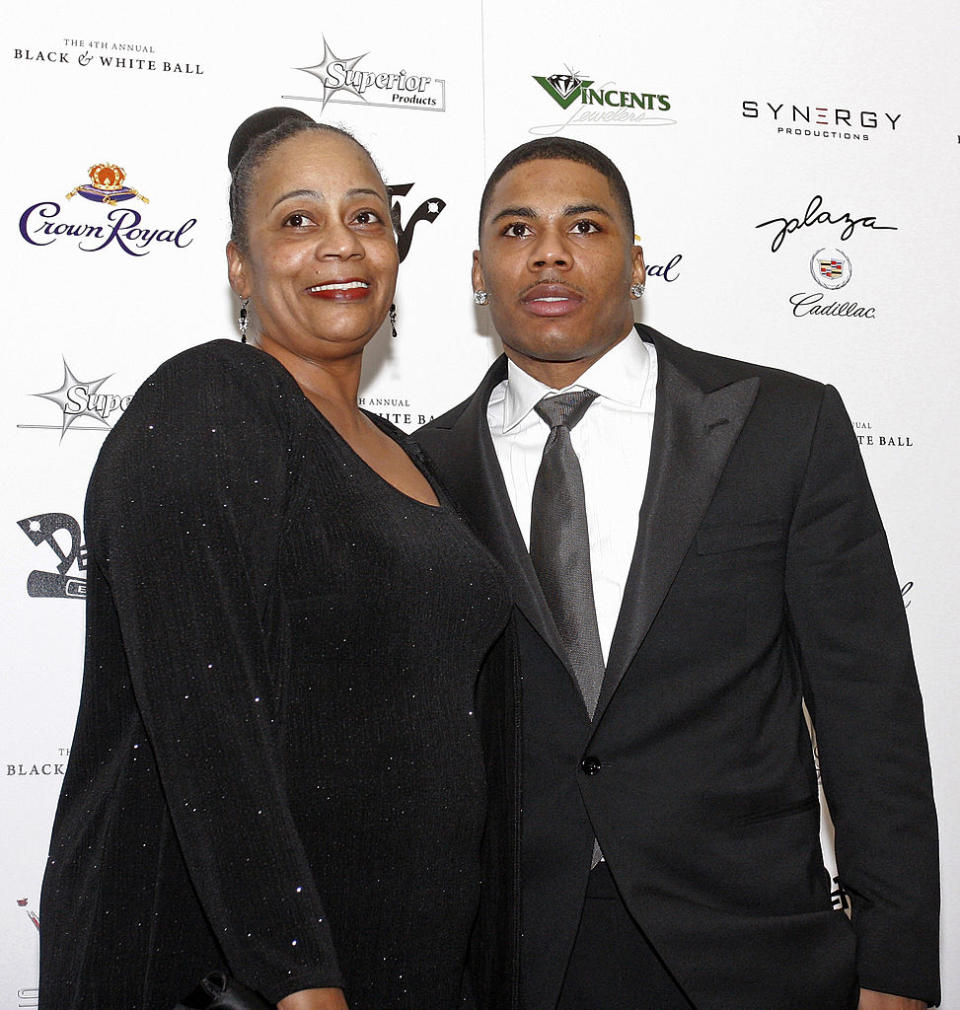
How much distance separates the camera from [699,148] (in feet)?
10.2

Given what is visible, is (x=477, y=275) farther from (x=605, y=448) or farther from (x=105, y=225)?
(x=105, y=225)

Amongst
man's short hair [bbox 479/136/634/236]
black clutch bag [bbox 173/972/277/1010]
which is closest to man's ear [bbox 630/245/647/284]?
man's short hair [bbox 479/136/634/236]

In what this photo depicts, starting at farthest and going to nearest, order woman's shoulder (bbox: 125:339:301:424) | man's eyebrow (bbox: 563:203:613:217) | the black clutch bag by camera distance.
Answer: man's eyebrow (bbox: 563:203:613:217) → woman's shoulder (bbox: 125:339:301:424) → the black clutch bag

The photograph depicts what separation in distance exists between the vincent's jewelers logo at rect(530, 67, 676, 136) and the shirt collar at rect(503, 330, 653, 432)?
952mm

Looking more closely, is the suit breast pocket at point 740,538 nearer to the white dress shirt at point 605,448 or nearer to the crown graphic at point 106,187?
the white dress shirt at point 605,448

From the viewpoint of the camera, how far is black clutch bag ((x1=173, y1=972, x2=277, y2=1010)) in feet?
4.08

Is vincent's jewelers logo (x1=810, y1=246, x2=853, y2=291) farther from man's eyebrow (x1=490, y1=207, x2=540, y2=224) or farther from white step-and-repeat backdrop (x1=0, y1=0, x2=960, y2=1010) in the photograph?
man's eyebrow (x1=490, y1=207, x2=540, y2=224)

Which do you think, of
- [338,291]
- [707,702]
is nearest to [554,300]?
[338,291]

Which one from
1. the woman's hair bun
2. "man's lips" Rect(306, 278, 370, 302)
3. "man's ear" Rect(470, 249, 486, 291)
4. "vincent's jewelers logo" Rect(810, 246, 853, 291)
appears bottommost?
"man's lips" Rect(306, 278, 370, 302)

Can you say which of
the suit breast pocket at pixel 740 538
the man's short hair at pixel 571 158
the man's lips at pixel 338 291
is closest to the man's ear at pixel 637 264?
the man's short hair at pixel 571 158

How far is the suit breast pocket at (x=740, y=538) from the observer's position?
6.53 feet

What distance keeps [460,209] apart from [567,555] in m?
1.25

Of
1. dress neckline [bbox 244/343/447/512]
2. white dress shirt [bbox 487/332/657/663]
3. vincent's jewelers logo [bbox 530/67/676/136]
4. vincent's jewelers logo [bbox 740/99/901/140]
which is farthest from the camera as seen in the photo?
vincent's jewelers logo [bbox 740/99/901/140]

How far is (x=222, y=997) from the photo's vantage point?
1.25 meters
